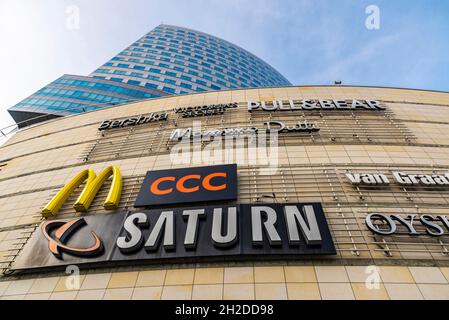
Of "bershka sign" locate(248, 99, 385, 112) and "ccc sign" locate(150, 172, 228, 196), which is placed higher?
"bershka sign" locate(248, 99, 385, 112)

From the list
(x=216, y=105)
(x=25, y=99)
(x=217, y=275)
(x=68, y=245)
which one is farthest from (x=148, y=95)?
(x=217, y=275)

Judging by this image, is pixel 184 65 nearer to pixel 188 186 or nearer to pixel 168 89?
pixel 168 89

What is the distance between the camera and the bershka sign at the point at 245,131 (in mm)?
13883

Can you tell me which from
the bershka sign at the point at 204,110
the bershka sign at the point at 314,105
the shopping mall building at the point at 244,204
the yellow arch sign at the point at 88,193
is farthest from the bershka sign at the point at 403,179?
the yellow arch sign at the point at 88,193

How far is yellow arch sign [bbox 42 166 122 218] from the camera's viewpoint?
1038cm

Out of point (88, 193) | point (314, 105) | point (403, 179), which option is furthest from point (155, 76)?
point (403, 179)

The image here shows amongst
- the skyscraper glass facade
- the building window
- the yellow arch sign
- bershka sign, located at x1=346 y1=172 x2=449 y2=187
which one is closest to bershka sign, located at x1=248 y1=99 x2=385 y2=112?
bershka sign, located at x1=346 y1=172 x2=449 y2=187

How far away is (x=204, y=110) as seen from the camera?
1638cm

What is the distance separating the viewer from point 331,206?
9656mm

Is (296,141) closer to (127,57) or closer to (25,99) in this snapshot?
(25,99)

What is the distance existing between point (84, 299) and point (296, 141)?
1159 centimetres

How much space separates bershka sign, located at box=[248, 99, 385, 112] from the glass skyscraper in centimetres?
2041

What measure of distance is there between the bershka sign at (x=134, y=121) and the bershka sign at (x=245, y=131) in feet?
8.30

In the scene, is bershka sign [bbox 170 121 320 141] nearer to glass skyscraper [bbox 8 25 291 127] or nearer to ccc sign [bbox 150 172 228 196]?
ccc sign [bbox 150 172 228 196]
